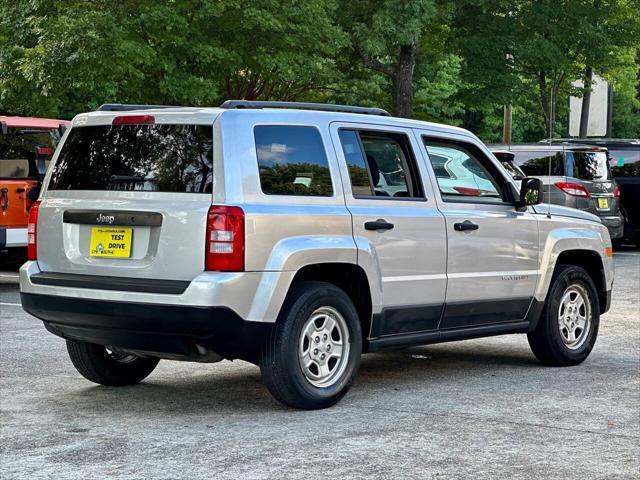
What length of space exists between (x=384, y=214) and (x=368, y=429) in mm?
1622

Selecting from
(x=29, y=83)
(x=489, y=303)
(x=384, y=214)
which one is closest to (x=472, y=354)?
(x=489, y=303)

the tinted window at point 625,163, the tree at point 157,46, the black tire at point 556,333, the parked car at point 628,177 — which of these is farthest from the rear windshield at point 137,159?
the tinted window at point 625,163

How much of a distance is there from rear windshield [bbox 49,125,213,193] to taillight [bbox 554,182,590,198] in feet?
47.8

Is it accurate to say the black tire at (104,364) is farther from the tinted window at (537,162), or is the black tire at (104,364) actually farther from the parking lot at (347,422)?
the tinted window at (537,162)

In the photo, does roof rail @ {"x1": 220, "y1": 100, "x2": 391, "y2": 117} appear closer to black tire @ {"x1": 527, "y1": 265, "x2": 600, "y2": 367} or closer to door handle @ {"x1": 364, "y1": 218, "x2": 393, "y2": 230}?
door handle @ {"x1": 364, "y1": 218, "x2": 393, "y2": 230}

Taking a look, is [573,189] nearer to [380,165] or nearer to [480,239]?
[480,239]

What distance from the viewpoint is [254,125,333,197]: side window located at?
25.4 ft

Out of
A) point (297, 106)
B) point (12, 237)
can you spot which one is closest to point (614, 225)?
point (12, 237)

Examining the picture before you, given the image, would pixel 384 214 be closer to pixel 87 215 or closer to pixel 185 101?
pixel 87 215

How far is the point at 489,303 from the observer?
916 cm

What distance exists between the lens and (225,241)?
739 cm

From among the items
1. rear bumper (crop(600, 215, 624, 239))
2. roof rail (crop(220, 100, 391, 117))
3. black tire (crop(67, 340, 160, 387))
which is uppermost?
roof rail (crop(220, 100, 391, 117))

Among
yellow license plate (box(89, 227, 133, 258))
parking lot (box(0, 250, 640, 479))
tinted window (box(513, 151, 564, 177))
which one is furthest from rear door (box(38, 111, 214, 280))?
tinted window (box(513, 151, 564, 177))

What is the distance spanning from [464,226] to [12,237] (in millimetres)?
8218
